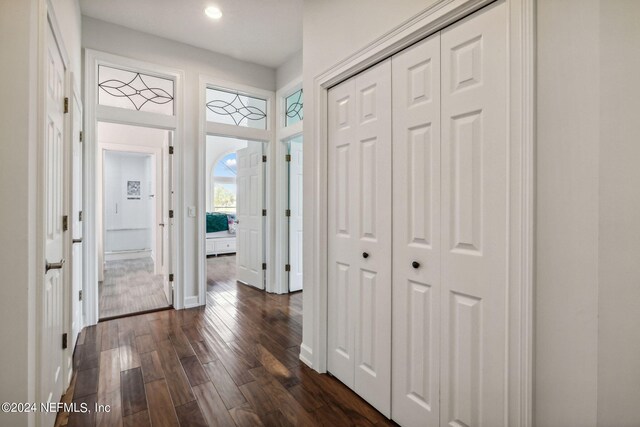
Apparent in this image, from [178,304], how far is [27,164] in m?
2.67

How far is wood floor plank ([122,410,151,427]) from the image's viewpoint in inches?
64.7

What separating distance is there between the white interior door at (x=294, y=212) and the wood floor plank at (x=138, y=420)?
2.52m

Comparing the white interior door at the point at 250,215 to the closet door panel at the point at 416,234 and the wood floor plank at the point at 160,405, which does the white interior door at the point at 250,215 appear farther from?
the closet door panel at the point at 416,234

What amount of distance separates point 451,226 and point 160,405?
1930 millimetres

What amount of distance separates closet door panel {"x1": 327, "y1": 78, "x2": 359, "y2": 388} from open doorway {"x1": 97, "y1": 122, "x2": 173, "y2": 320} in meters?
2.39

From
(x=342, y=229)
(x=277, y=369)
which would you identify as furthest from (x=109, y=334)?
(x=342, y=229)

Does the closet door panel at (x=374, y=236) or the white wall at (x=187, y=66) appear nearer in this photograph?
the closet door panel at (x=374, y=236)

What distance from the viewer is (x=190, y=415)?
1716 mm

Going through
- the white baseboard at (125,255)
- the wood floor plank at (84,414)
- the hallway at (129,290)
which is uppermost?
the white baseboard at (125,255)

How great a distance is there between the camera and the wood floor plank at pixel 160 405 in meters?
1.67

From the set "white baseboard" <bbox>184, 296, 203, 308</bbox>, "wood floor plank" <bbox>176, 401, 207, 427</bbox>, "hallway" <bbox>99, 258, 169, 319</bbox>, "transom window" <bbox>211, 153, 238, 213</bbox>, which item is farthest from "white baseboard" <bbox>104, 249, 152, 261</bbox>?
"wood floor plank" <bbox>176, 401, 207, 427</bbox>

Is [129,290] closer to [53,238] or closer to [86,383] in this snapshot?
[86,383]

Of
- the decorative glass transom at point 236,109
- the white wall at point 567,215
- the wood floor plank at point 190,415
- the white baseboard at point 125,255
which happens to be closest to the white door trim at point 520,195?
the white wall at point 567,215

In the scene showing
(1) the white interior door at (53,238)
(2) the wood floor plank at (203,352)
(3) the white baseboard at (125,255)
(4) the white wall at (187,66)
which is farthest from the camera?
(3) the white baseboard at (125,255)
